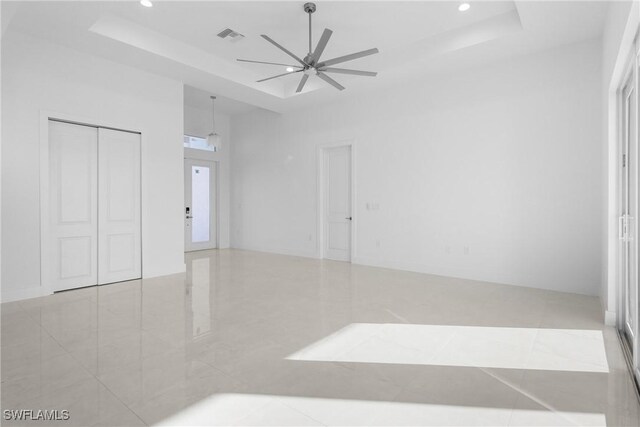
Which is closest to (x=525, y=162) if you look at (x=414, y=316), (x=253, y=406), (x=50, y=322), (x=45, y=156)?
(x=414, y=316)

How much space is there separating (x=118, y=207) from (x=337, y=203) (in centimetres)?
388

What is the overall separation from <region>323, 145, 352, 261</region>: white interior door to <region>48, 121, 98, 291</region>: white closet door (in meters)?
4.07

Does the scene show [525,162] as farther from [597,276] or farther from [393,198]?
[393,198]

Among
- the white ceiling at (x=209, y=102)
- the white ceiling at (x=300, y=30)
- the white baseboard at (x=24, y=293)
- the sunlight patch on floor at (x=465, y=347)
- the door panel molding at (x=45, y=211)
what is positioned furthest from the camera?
the white ceiling at (x=209, y=102)

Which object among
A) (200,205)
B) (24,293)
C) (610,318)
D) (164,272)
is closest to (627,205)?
(610,318)

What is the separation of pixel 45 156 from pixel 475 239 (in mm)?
6011

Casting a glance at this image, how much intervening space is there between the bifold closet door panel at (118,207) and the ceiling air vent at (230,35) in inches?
79.5

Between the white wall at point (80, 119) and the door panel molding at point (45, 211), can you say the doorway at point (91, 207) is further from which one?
the white wall at point (80, 119)

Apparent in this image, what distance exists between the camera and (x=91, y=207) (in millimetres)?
4734

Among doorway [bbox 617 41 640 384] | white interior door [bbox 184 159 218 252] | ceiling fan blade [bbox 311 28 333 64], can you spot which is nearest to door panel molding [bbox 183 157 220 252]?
A: white interior door [bbox 184 159 218 252]

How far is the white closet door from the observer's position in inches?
173

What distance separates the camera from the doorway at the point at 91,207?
4422 millimetres

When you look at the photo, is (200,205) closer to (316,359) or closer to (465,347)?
(316,359)

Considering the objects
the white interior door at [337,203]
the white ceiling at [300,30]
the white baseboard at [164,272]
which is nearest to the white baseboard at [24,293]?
the white baseboard at [164,272]
